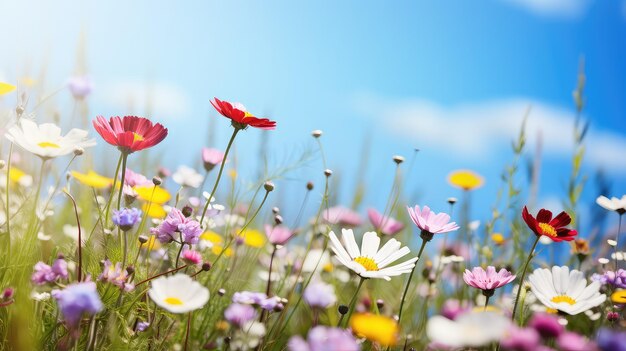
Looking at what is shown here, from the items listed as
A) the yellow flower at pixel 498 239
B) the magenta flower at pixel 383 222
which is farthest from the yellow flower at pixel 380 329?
the yellow flower at pixel 498 239

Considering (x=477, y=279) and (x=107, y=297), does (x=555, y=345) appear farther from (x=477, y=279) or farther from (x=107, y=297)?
(x=107, y=297)

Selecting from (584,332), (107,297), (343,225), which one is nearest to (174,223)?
(107,297)

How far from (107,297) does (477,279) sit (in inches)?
21.0

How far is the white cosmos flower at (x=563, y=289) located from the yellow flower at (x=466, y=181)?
3.74 ft

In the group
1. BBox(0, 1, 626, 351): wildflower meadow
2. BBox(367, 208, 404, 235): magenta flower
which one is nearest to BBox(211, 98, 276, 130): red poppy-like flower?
BBox(0, 1, 626, 351): wildflower meadow

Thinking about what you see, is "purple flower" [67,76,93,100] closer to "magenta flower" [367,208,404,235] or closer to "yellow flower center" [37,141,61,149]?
"magenta flower" [367,208,404,235]

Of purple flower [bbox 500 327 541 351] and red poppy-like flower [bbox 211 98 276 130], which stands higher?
red poppy-like flower [bbox 211 98 276 130]

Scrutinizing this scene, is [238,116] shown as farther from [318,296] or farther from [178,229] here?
[318,296]

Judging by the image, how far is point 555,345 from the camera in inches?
52.5

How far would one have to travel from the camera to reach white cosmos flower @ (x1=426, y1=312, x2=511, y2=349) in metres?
0.59

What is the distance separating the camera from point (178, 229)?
3.47ft

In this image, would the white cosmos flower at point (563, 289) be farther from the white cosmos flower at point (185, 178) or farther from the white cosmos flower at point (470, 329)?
the white cosmos flower at point (185, 178)

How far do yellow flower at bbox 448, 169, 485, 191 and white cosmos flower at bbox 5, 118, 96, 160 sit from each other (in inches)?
55.8

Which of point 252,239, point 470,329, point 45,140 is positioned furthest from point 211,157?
point 470,329
